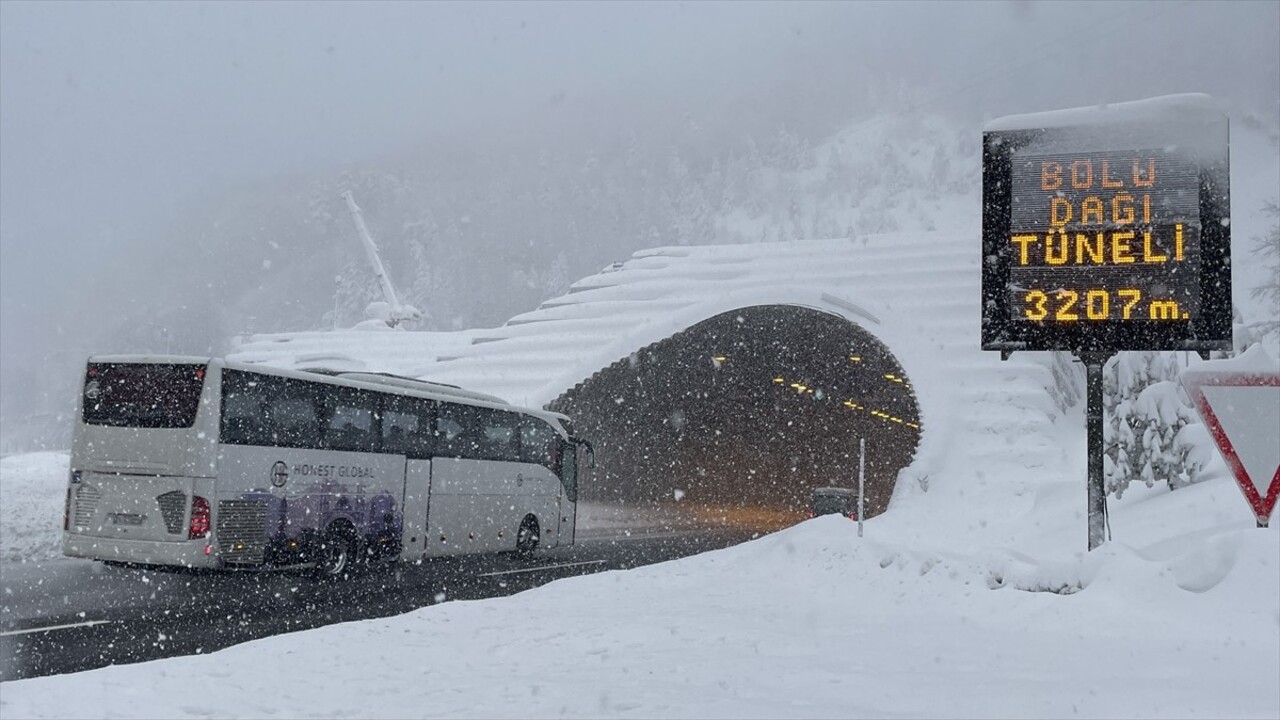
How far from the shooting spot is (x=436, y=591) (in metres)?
15.4

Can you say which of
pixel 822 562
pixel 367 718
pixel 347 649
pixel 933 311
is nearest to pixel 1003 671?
pixel 367 718

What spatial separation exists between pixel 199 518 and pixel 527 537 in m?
9.75

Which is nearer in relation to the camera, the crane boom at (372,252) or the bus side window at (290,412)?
the bus side window at (290,412)

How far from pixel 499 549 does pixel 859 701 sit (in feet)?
50.3

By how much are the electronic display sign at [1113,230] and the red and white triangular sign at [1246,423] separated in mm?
6724

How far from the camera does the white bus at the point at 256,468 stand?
1399 cm

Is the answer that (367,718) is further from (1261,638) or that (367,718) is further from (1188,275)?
(1188,275)

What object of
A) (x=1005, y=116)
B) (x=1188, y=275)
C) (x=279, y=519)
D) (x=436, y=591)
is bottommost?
(x=436, y=591)

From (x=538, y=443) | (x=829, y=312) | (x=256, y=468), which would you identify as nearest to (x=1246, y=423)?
(x=256, y=468)

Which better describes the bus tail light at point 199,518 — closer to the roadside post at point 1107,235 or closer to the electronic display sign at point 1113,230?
the roadside post at point 1107,235

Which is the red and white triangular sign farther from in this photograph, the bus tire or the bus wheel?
the bus wheel

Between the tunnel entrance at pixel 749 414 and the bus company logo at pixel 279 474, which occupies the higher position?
the tunnel entrance at pixel 749 414

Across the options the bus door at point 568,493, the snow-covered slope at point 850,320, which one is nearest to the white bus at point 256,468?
the bus door at point 568,493

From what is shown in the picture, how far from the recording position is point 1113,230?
13375 millimetres
